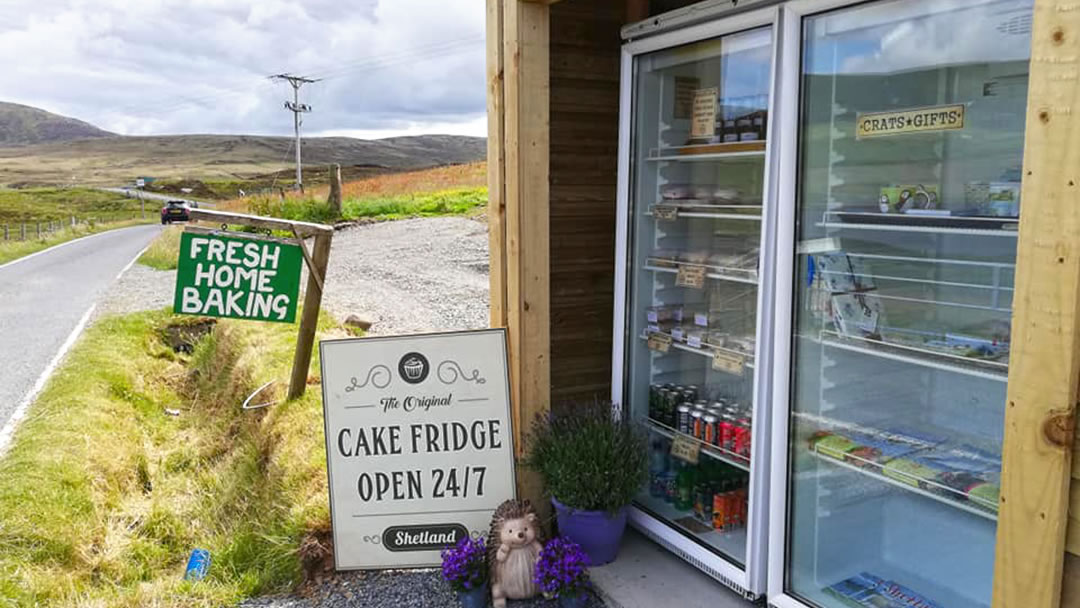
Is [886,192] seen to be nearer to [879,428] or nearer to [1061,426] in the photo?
[879,428]

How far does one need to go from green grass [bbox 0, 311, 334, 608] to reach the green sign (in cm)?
98

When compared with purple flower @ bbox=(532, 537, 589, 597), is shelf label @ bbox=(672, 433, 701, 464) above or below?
above

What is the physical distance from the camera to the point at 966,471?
2.81 metres

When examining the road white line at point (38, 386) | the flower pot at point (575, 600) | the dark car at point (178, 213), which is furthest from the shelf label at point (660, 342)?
the road white line at point (38, 386)

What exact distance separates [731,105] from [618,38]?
0.88m

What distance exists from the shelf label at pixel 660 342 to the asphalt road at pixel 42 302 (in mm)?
5639

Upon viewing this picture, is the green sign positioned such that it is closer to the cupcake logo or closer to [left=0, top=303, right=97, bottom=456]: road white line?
the cupcake logo

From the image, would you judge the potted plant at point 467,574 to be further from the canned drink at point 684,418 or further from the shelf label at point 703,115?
the shelf label at point 703,115

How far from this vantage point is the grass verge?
24.1 metres

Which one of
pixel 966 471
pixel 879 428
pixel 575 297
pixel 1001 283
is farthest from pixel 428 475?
pixel 1001 283

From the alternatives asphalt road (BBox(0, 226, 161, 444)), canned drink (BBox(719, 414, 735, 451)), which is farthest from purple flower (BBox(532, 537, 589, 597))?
asphalt road (BBox(0, 226, 161, 444))

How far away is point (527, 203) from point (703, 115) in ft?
2.89

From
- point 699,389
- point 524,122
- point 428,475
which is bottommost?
point 428,475

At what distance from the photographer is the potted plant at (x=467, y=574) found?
3.43 meters
